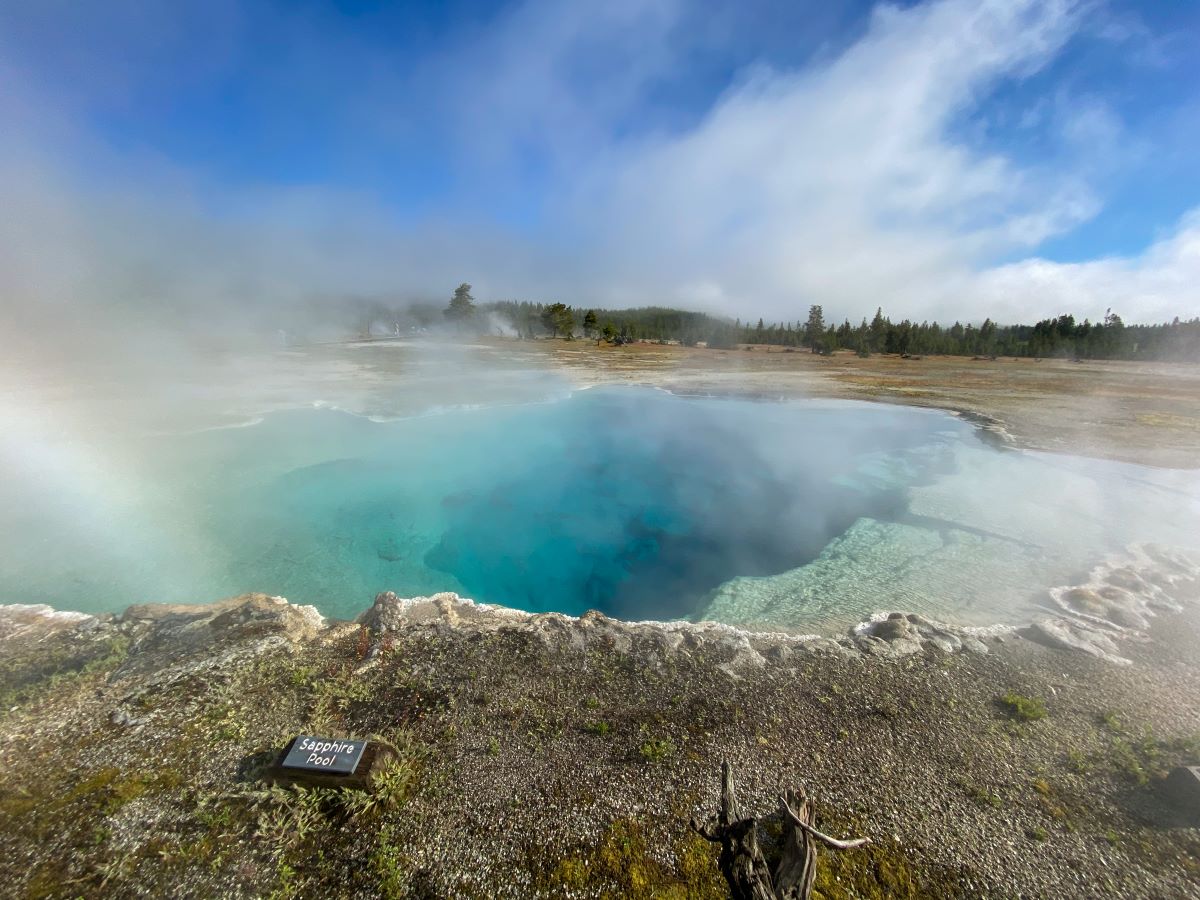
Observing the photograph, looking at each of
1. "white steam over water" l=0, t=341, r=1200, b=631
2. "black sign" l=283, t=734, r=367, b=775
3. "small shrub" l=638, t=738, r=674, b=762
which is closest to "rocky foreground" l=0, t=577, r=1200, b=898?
"small shrub" l=638, t=738, r=674, b=762

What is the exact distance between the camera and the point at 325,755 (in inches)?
163

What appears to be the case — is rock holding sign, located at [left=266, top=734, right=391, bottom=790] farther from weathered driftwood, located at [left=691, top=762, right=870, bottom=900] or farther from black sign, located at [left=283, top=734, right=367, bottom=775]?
weathered driftwood, located at [left=691, top=762, right=870, bottom=900]

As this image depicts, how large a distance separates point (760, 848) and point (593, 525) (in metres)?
8.73

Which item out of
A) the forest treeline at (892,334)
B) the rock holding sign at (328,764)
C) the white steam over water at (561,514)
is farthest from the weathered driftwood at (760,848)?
the forest treeline at (892,334)

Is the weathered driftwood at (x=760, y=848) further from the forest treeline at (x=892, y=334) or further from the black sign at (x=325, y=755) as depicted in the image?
the forest treeline at (x=892, y=334)

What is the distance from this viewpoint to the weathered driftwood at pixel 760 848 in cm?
349

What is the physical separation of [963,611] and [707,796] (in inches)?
255

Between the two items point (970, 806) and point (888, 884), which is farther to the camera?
point (970, 806)

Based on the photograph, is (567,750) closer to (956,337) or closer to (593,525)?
(593,525)

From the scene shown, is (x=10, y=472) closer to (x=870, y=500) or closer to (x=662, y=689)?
(x=662, y=689)

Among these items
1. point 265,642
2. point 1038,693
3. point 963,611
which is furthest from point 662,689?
point 963,611

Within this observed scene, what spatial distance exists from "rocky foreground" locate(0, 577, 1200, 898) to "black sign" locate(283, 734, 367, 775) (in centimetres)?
22

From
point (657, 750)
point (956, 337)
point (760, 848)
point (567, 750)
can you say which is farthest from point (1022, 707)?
point (956, 337)

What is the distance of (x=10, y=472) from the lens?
1252cm
